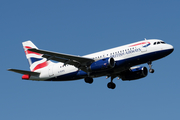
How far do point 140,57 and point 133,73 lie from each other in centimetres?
670

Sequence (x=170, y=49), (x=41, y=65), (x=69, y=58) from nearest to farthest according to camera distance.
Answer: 1. (x=170, y=49)
2. (x=69, y=58)
3. (x=41, y=65)

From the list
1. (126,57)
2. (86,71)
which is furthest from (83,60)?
(126,57)

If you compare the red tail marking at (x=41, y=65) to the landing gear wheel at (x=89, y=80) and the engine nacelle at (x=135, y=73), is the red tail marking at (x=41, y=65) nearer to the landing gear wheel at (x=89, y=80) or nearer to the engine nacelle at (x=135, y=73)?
the landing gear wheel at (x=89, y=80)

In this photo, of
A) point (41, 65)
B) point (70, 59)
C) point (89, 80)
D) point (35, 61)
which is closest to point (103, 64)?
point (89, 80)

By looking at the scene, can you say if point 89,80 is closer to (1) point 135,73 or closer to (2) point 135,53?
(1) point 135,73

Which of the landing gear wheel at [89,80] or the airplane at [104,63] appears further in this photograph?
the landing gear wheel at [89,80]

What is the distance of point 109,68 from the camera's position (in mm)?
42062

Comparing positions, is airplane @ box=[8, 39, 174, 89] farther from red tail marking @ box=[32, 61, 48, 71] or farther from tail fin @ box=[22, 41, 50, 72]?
tail fin @ box=[22, 41, 50, 72]

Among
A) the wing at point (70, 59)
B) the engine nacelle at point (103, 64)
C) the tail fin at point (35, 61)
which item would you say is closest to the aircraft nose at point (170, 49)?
the engine nacelle at point (103, 64)

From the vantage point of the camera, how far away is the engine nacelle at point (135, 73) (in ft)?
156

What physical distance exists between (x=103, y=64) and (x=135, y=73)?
7432 mm

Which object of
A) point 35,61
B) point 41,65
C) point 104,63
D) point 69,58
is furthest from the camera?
point 35,61

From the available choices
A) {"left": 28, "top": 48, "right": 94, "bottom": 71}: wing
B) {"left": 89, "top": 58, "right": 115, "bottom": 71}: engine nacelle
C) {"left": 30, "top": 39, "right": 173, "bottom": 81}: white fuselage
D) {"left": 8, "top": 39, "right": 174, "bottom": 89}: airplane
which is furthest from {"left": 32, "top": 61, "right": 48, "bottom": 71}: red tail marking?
{"left": 89, "top": 58, "right": 115, "bottom": 71}: engine nacelle

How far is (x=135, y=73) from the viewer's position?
47625 millimetres
